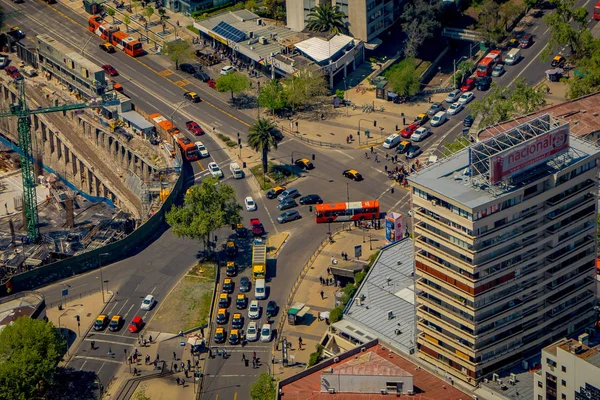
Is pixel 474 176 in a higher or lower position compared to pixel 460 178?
higher

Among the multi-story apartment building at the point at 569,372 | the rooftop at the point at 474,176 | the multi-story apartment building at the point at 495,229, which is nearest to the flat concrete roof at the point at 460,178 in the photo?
the rooftop at the point at 474,176

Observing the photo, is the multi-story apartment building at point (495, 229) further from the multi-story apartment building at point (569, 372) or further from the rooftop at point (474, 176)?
the multi-story apartment building at point (569, 372)

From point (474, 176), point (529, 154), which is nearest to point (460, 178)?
point (474, 176)

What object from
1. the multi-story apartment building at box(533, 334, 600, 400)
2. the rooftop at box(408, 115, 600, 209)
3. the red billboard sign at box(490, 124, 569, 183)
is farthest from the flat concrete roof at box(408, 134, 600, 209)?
the multi-story apartment building at box(533, 334, 600, 400)

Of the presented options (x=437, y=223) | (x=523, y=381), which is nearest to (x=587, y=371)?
(x=523, y=381)

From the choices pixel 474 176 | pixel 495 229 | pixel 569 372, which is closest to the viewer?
pixel 569 372

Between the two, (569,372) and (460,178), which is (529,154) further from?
(569,372)
